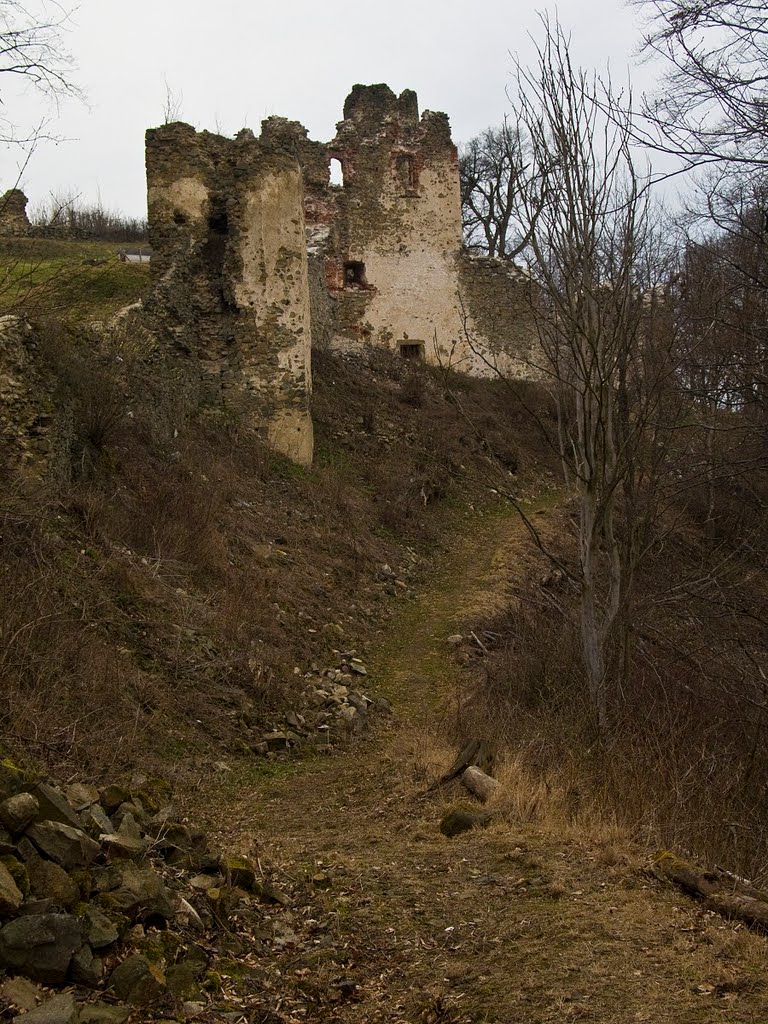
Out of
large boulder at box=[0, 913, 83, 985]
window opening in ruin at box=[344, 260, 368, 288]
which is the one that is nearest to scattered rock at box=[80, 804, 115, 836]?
large boulder at box=[0, 913, 83, 985]

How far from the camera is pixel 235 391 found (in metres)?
13.7

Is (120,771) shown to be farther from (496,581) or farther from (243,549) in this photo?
(496,581)

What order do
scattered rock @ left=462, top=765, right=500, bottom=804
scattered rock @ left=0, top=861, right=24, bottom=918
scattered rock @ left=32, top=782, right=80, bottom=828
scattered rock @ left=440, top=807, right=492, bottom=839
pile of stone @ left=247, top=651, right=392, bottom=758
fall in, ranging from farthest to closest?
pile of stone @ left=247, top=651, right=392, bottom=758, scattered rock @ left=462, top=765, right=500, bottom=804, scattered rock @ left=440, top=807, right=492, bottom=839, scattered rock @ left=32, top=782, right=80, bottom=828, scattered rock @ left=0, top=861, right=24, bottom=918

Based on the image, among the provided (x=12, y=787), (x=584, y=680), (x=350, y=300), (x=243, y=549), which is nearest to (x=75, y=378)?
(x=243, y=549)

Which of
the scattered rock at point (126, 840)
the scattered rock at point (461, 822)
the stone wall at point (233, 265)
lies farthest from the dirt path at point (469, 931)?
the stone wall at point (233, 265)

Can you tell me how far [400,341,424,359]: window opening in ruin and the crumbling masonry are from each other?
51mm

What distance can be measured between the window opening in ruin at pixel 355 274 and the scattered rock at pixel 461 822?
1869 cm

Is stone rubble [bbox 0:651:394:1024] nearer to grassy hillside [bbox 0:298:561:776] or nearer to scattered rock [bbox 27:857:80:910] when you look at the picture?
scattered rock [bbox 27:857:80:910]

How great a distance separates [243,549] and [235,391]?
161 inches

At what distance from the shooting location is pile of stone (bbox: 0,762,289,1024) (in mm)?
3031

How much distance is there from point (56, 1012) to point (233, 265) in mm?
12157

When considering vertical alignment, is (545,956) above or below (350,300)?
below

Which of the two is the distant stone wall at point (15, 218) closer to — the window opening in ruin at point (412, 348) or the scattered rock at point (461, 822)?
the window opening in ruin at point (412, 348)

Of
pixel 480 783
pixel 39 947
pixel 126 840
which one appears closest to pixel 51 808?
pixel 126 840
